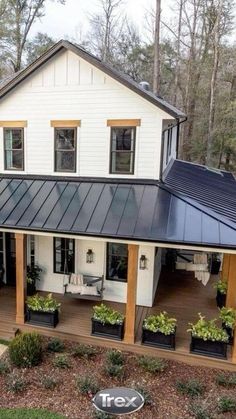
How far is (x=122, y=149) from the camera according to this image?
9.04m

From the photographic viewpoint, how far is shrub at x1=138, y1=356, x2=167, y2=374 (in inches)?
273

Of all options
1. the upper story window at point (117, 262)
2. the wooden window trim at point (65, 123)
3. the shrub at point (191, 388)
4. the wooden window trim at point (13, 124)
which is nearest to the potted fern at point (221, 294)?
the upper story window at point (117, 262)

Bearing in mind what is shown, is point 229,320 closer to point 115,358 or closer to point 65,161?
point 115,358

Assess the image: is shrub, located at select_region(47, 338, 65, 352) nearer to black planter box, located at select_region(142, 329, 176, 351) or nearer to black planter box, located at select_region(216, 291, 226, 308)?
black planter box, located at select_region(142, 329, 176, 351)

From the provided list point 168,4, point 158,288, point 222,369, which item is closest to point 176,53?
point 168,4

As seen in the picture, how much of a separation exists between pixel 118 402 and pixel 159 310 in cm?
404

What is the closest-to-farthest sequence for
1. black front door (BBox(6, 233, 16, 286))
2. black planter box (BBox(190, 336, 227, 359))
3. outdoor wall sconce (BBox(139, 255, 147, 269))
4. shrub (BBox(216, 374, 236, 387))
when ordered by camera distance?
shrub (BBox(216, 374, 236, 387))
black planter box (BBox(190, 336, 227, 359))
outdoor wall sconce (BBox(139, 255, 147, 269))
black front door (BBox(6, 233, 16, 286))

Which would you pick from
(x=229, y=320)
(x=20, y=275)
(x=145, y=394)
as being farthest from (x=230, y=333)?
(x=20, y=275)

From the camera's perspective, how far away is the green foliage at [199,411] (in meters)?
5.73

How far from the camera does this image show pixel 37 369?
699cm

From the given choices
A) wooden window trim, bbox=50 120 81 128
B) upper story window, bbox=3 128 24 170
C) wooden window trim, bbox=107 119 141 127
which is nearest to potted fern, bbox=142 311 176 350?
wooden window trim, bbox=107 119 141 127

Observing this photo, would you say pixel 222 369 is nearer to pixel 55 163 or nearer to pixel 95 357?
pixel 95 357

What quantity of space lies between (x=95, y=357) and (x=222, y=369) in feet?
9.15

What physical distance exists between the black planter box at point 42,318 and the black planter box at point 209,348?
3331 mm
